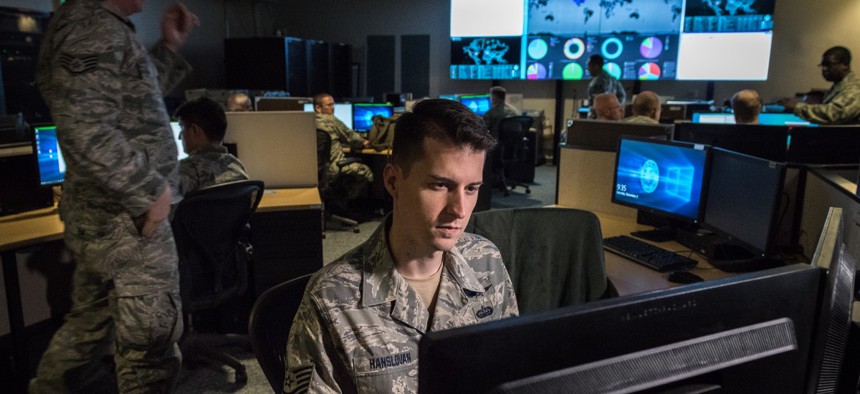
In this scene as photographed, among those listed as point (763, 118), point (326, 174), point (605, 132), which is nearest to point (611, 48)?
point (763, 118)

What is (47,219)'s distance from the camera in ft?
8.61

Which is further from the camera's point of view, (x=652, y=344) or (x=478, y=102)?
(x=478, y=102)

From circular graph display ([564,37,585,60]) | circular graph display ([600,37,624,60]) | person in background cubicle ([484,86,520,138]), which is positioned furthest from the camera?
circular graph display ([564,37,585,60])

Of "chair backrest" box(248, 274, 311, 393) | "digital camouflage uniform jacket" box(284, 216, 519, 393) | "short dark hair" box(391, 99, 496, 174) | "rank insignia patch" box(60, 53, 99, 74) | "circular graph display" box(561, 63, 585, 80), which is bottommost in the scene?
"chair backrest" box(248, 274, 311, 393)

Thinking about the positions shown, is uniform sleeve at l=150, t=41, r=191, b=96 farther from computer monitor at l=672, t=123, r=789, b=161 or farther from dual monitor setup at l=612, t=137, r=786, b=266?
computer monitor at l=672, t=123, r=789, b=161

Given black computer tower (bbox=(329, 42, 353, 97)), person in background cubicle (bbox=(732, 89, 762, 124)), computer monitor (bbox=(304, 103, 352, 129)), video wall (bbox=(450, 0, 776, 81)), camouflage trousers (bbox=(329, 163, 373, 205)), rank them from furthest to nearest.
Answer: black computer tower (bbox=(329, 42, 353, 97)) → video wall (bbox=(450, 0, 776, 81)) → computer monitor (bbox=(304, 103, 352, 129)) → camouflage trousers (bbox=(329, 163, 373, 205)) → person in background cubicle (bbox=(732, 89, 762, 124))

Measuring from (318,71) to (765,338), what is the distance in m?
8.79

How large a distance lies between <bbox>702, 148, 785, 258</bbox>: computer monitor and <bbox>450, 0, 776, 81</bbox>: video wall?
566cm

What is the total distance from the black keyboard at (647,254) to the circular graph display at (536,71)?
19.9 ft

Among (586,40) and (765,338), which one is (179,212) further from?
(586,40)

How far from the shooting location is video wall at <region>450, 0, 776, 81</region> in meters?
6.96

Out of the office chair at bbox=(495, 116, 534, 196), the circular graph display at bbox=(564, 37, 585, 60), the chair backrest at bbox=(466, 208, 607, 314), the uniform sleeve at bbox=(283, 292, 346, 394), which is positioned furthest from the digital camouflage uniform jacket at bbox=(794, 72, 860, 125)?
the uniform sleeve at bbox=(283, 292, 346, 394)

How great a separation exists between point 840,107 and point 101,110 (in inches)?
168

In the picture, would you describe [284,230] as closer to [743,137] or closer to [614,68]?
[743,137]
